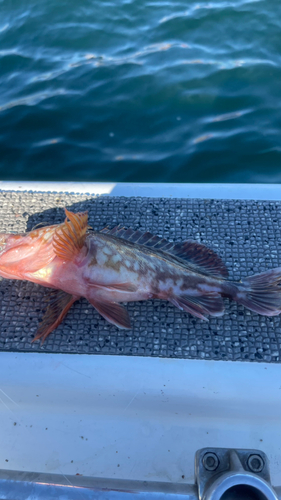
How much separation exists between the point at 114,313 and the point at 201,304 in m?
0.54

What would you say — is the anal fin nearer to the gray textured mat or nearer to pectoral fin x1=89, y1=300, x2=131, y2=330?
the gray textured mat

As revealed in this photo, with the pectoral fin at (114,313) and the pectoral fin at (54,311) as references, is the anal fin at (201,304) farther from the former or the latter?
the pectoral fin at (54,311)

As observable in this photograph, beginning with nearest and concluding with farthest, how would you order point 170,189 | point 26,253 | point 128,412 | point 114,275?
point 128,412 → point 114,275 → point 26,253 → point 170,189

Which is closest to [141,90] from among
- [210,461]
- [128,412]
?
[128,412]

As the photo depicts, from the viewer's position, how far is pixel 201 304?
8.41 ft

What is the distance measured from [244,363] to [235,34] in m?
6.96

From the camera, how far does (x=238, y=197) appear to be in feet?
11.2

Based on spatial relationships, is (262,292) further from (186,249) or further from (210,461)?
(210,461)

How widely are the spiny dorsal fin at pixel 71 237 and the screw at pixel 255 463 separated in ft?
4.82

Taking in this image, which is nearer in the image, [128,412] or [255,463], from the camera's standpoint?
[255,463]

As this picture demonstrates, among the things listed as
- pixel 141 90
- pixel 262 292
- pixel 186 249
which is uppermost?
pixel 186 249

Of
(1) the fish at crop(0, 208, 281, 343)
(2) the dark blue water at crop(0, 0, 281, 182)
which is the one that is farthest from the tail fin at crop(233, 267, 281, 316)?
(2) the dark blue water at crop(0, 0, 281, 182)

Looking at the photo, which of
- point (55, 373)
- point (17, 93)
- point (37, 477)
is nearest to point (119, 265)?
point (55, 373)

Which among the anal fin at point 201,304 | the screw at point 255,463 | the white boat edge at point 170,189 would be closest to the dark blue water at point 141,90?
the white boat edge at point 170,189
